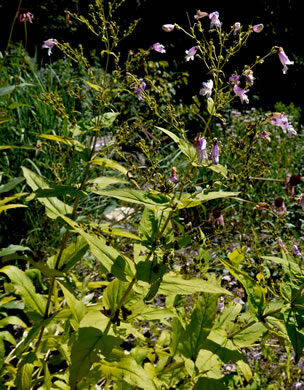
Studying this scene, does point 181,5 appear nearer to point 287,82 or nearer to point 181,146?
point 287,82

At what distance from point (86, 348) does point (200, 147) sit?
2.40 ft

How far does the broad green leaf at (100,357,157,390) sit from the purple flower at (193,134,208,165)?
76 cm

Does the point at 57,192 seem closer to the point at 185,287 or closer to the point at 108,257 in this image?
the point at 108,257

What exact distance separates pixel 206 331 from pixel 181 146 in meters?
0.67

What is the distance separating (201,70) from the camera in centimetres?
753

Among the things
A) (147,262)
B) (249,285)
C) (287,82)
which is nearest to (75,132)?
(147,262)

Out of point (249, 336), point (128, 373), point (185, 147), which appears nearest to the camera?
point (185, 147)

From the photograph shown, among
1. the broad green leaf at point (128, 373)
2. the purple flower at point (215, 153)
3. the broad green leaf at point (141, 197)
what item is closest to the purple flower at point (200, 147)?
the purple flower at point (215, 153)

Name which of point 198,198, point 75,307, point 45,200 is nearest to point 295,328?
point 198,198

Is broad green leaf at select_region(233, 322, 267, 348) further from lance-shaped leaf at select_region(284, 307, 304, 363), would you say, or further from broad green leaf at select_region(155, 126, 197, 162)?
broad green leaf at select_region(155, 126, 197, 162)

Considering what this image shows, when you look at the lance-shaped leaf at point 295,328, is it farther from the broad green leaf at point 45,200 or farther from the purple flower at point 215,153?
the broad green leaf at point 45,200

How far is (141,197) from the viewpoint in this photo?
4.01 feet

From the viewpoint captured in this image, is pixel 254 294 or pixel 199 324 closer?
pixel 254 294

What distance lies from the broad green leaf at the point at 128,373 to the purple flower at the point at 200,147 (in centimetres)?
76
